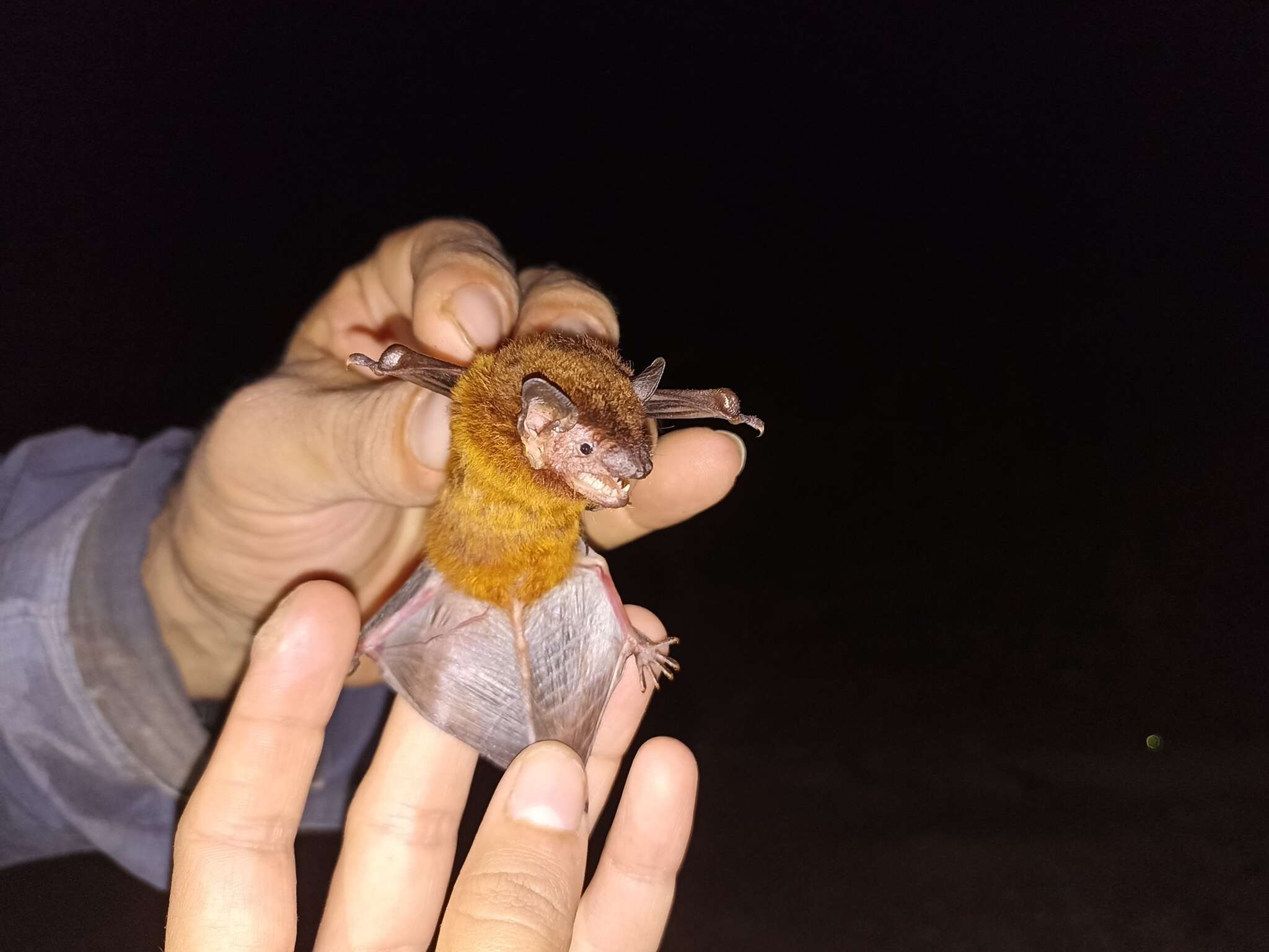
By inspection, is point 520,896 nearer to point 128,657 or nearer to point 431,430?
point 431,430

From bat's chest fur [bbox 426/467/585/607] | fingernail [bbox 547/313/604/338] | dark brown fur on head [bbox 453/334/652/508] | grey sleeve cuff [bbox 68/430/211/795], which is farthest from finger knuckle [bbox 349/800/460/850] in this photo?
fingernail [bbox 547/313/604/338]

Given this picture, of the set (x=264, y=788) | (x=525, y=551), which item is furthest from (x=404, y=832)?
(x=525, y=551)

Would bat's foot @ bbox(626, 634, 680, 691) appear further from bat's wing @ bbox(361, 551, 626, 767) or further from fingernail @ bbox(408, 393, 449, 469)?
fingernail @ bbox(408, 393, 449, 469)

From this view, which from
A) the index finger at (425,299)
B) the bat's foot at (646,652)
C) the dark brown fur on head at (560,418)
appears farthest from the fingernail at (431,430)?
the bat's foot at (646,652)

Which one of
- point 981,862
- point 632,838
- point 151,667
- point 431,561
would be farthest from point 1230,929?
point 151,667

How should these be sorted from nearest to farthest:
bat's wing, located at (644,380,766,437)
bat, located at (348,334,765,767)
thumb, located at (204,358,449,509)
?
bat, located at (348,334,765,767)
bat's wing, located at (644,380,766,437)
thumb, located at (204,358,449,509)

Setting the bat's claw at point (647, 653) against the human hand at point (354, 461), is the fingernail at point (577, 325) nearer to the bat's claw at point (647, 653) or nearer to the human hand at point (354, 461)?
the human hand at point (354, 461)

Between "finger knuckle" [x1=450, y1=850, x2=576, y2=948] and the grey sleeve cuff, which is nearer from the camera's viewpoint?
"finger knuckle" [x1=450, y1=850, x2=576, y2=948]
